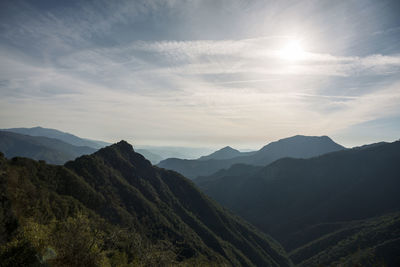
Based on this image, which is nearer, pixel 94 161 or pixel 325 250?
pixel 94 161

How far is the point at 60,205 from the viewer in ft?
341

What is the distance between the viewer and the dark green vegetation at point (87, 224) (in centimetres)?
2302

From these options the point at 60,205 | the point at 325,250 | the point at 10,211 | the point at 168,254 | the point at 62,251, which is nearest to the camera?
the point at 62,251

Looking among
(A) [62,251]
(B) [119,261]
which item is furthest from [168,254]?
(A) [62,251]

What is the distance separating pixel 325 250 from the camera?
198 meters

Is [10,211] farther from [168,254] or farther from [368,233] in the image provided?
[368,233]

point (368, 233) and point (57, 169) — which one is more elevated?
point (57, 169)

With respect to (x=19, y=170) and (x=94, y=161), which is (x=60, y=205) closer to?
(x=19, y=170)

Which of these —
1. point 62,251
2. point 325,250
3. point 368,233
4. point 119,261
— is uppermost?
point 62,251

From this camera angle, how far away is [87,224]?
97.8ft

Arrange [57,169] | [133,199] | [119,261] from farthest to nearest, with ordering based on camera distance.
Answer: [133,199] → [57,169] → [119,261]

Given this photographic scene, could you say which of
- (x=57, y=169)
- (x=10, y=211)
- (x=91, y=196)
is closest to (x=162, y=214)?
(x=91, y=196)

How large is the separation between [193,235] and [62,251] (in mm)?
177654

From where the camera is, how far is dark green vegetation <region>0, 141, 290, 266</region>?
75.5 ft
